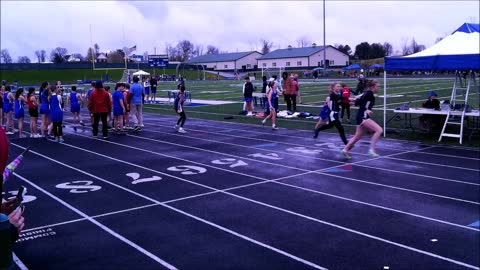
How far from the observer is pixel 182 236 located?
6.35 meters

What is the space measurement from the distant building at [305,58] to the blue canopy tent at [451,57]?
3213 inches

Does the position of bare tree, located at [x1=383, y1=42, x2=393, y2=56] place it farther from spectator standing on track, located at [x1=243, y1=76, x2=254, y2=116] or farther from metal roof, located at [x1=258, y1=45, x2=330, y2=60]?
spectator standing on track, located at [x1=243, y1=76, x2=254, y2=116]

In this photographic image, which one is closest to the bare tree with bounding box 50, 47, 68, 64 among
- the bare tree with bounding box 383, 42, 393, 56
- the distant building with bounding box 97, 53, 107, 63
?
the distant building with bounding box 97, 53, 107, 63

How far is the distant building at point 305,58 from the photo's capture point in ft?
320

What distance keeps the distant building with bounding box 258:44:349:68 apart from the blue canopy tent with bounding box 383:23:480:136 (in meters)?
81.6

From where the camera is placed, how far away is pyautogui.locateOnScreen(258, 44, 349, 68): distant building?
97438 millimetres

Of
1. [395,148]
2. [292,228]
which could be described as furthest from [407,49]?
[292,228]

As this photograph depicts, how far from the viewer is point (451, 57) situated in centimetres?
1322

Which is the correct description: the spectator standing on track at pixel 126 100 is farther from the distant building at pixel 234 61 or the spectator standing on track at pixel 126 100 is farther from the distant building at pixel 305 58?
the distant building at pixel 234 61

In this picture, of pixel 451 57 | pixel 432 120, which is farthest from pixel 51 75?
pixel 451 57

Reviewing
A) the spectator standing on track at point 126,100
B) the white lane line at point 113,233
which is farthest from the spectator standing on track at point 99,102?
the white lane line at point 113,233

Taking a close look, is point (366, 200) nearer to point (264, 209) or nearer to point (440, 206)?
point (440, 206)

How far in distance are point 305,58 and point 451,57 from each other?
85.6 m

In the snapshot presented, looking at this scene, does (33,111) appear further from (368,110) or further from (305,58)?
(305,58)
